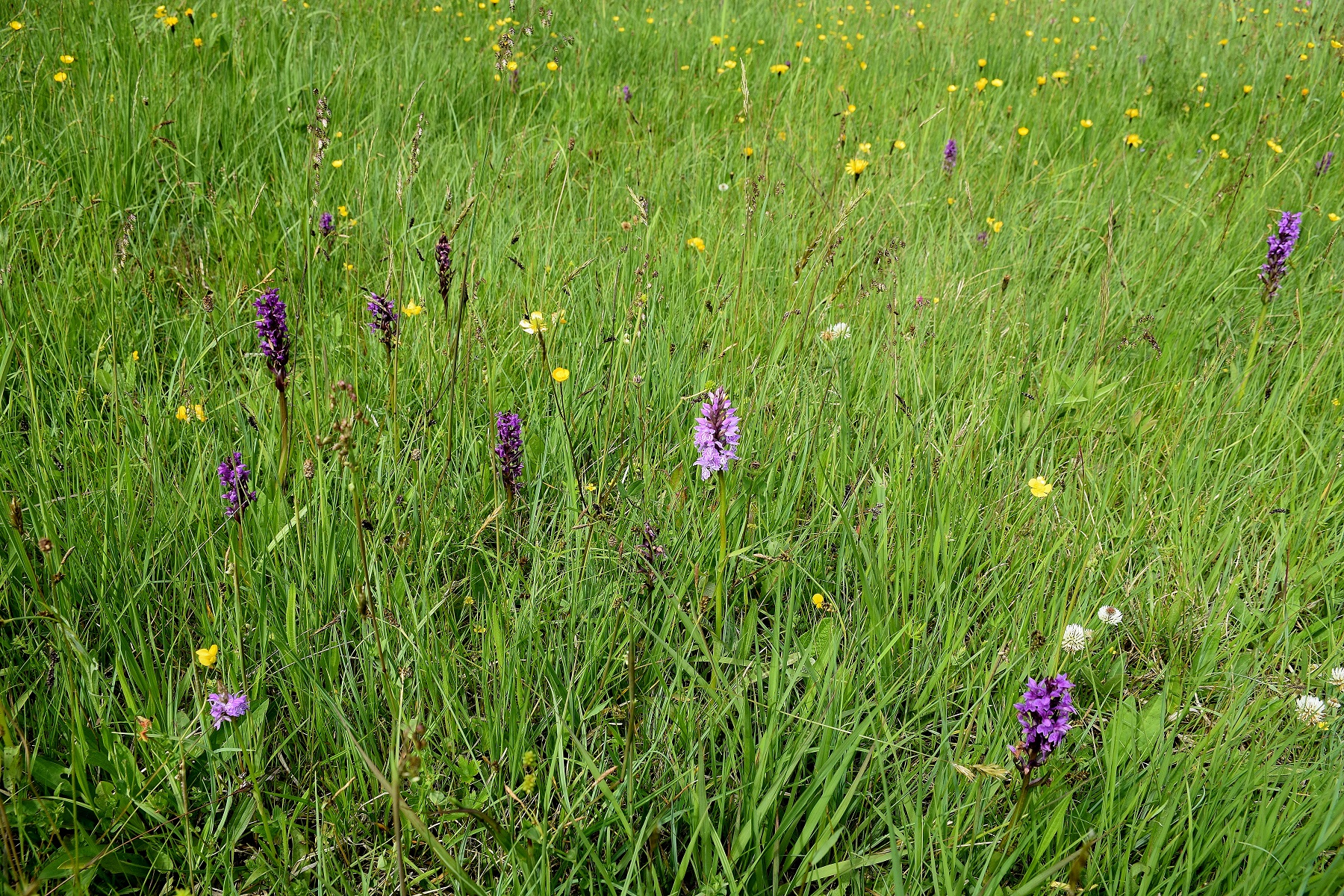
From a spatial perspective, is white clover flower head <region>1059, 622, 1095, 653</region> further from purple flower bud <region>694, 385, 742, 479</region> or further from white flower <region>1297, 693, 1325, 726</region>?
purple flower bud <region>694, 385, 742, 479</region>

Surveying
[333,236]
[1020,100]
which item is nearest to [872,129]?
[1020,100]

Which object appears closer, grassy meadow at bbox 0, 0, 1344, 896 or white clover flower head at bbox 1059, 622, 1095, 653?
grassy meadow at bbox 0, 0, 1344, 896

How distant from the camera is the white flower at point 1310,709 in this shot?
4.36 ft

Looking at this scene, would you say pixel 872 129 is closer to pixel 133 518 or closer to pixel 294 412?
pixel 294 412

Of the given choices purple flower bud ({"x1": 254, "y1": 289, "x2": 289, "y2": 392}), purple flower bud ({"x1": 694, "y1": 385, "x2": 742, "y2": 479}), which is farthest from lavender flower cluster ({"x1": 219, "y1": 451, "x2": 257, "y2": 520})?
purple flower bud ({"x1": 694, "y1": 385, "x2": 742, "y2": 479})

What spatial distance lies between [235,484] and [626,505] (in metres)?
0.72

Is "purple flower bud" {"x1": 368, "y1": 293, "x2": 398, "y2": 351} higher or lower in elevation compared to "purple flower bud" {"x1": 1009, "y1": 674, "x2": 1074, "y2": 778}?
higher

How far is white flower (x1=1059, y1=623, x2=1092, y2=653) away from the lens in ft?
4.72

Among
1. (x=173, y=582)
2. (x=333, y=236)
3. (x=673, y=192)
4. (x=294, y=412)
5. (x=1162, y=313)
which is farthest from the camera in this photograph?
(x=673, y=192)

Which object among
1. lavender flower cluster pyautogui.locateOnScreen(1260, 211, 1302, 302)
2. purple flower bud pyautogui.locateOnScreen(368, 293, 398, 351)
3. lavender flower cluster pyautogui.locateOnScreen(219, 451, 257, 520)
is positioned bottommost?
lavender flower cluster pyautogui.locateOnScreen(219, 451, 257, 520)

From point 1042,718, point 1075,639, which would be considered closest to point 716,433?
point 1042,718

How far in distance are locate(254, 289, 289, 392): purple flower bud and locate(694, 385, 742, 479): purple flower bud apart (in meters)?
0.70

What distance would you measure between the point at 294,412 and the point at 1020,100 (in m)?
3.59

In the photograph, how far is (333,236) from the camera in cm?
245
